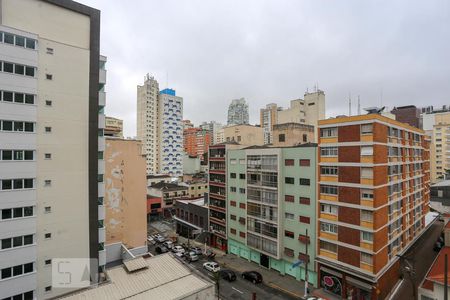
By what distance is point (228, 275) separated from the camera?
37250 mm

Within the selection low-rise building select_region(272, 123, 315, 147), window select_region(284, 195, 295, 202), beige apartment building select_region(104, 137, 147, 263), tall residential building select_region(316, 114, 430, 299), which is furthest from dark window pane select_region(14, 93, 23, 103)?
low-rise building select_region(272, 123, 315, 147)

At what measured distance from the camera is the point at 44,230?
78.1 feet

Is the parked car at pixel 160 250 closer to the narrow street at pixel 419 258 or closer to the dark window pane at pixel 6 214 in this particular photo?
the dark window pane at pixel 6 214

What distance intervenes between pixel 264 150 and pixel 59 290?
31.5 metres

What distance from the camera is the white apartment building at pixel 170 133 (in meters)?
128

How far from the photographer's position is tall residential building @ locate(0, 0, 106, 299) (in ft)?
71.7

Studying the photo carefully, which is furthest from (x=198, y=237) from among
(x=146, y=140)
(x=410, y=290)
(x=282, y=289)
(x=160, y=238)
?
(x=146, y=140)

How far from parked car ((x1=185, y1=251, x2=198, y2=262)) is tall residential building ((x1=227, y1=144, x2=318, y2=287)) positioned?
7.92 metres

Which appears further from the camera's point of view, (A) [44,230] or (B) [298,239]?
(B) [298,239]

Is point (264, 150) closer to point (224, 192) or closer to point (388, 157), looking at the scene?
point (224, 192)

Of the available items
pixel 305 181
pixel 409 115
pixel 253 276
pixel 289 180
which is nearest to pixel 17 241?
pixel 253 276

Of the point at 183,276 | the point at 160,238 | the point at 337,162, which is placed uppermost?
the point at 337,162

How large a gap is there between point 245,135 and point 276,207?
24.8 meters

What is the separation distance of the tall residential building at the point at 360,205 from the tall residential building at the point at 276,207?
7.54 feet
